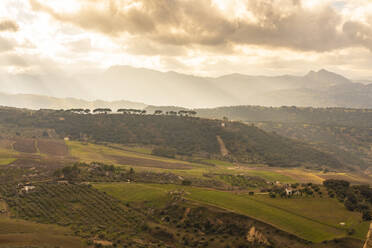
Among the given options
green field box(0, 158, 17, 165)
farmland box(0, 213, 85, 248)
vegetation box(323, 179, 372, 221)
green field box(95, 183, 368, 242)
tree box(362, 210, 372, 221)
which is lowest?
Answer: farmland box(0, 213, 85, 248)

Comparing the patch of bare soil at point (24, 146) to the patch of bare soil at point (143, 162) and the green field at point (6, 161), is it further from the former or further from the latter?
the patch of bare soil at point (143, 162)

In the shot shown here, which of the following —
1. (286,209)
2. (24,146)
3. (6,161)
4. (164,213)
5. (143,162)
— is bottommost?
(164,213)

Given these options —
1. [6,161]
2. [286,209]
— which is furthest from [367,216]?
[6,161]

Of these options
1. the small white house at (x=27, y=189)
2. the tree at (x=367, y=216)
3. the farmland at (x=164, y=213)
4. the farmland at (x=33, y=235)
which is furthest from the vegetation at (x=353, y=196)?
the small white house at (x=27, y=189)

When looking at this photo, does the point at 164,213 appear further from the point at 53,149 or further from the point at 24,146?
the point at 24,146

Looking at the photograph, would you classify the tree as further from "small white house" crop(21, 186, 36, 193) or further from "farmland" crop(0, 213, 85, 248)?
"small white house" crop(21, 186, 36, 193)

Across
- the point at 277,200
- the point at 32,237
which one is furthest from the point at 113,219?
the point at 277,200

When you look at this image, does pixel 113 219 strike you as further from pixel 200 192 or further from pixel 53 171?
pixel 53 171

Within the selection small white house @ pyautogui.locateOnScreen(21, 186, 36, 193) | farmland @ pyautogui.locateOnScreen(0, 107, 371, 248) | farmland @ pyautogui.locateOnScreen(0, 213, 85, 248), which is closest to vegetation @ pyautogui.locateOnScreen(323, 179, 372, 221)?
farmland @ pyautogui.locateOnScreen(0, 107, 371, 248)
